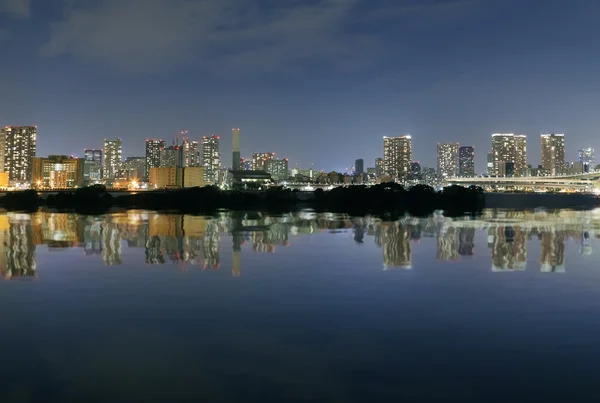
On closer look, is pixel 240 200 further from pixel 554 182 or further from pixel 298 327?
pixel 554 182

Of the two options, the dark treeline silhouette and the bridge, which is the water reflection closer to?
the dark treeline silhouette

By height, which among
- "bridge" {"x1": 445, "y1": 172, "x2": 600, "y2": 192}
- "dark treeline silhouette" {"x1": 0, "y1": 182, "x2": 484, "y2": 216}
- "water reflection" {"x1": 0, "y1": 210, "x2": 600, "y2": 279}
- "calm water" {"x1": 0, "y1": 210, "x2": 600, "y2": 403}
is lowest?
"calm water" {"x1": 0, "y1": 210, "x2": 600, "y2": 403}

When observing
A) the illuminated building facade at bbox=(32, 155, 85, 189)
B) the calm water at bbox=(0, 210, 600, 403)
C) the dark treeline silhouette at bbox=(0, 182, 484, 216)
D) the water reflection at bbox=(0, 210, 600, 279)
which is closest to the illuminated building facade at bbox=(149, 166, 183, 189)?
the illuminated building facade at bbox=(32, 155, 85, 189)

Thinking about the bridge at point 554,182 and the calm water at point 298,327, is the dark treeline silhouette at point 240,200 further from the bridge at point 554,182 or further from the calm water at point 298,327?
the bridge at point 554,182

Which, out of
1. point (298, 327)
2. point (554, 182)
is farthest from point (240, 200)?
point (554, 182)

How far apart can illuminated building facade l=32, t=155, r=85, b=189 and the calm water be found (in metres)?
170

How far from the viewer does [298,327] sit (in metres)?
11.6

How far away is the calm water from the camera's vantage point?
8281mm

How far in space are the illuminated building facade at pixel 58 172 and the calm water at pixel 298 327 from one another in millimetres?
170433

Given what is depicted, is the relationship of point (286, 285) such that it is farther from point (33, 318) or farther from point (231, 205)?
point (231, 205)

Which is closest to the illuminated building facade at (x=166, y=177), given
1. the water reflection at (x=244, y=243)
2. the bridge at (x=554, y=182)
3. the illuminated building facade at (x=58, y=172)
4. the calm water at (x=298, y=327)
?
the illuminated building facade at (x=58, y=172)

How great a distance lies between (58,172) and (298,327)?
617 feet

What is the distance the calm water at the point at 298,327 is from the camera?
8.28 m

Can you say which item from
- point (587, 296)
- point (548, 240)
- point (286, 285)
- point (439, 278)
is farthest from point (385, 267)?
point (548, 240)
